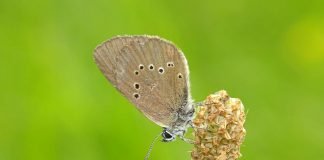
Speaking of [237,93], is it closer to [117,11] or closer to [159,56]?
[117,11]

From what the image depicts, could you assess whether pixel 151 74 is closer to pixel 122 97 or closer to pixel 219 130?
pixel 219 130

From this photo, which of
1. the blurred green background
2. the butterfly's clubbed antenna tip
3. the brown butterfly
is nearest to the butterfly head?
the brown butterfly

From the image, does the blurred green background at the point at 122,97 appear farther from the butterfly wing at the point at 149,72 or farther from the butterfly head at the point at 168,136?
the butterfly head at the point at 168,136

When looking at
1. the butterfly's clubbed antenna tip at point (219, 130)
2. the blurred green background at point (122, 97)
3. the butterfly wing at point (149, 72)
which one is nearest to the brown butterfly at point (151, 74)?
the butterfly wing at point (149, 72)

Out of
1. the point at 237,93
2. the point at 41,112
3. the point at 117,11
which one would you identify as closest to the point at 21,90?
the point at 41,112

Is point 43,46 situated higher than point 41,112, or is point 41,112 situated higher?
point 43,46

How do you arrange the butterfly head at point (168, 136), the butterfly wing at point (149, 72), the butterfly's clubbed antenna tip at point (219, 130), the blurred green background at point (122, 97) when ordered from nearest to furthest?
1. the butterfly's clubbed antenna tip at point (219, 130)
2. the butterfly head at point (168, 136)
3. the butterfly wing at point (149, 72)
4. the blurred green background at point (122, 97)
